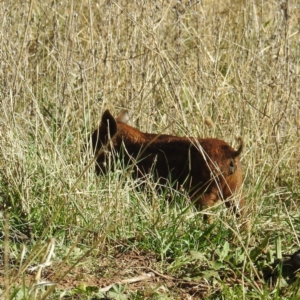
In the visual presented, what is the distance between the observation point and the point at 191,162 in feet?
17.6

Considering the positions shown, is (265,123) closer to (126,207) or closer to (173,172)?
(173,172)

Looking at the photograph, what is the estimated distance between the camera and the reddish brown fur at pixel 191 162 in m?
5.20

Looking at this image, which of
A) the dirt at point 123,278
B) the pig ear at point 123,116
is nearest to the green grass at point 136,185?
the dirt at point 123,278

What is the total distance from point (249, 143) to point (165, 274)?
2139 mm

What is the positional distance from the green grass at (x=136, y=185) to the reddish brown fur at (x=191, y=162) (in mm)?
134

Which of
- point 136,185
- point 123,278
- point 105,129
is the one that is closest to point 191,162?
point 136,185

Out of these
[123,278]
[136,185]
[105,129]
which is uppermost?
[105,129]

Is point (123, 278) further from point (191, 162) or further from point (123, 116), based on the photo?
point (123, 116)

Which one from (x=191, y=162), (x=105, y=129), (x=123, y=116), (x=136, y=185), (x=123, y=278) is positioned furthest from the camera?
(x=123, y=116)

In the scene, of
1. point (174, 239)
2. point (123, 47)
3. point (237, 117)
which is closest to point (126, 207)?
point (174, 239)

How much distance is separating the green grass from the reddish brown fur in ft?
0.44

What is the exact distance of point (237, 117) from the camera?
19.9 ft

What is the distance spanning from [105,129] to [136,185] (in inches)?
32.8

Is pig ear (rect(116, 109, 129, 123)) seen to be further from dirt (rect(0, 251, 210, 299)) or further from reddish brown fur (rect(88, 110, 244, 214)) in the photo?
dirt (rect(0, 251, 210, 299))
